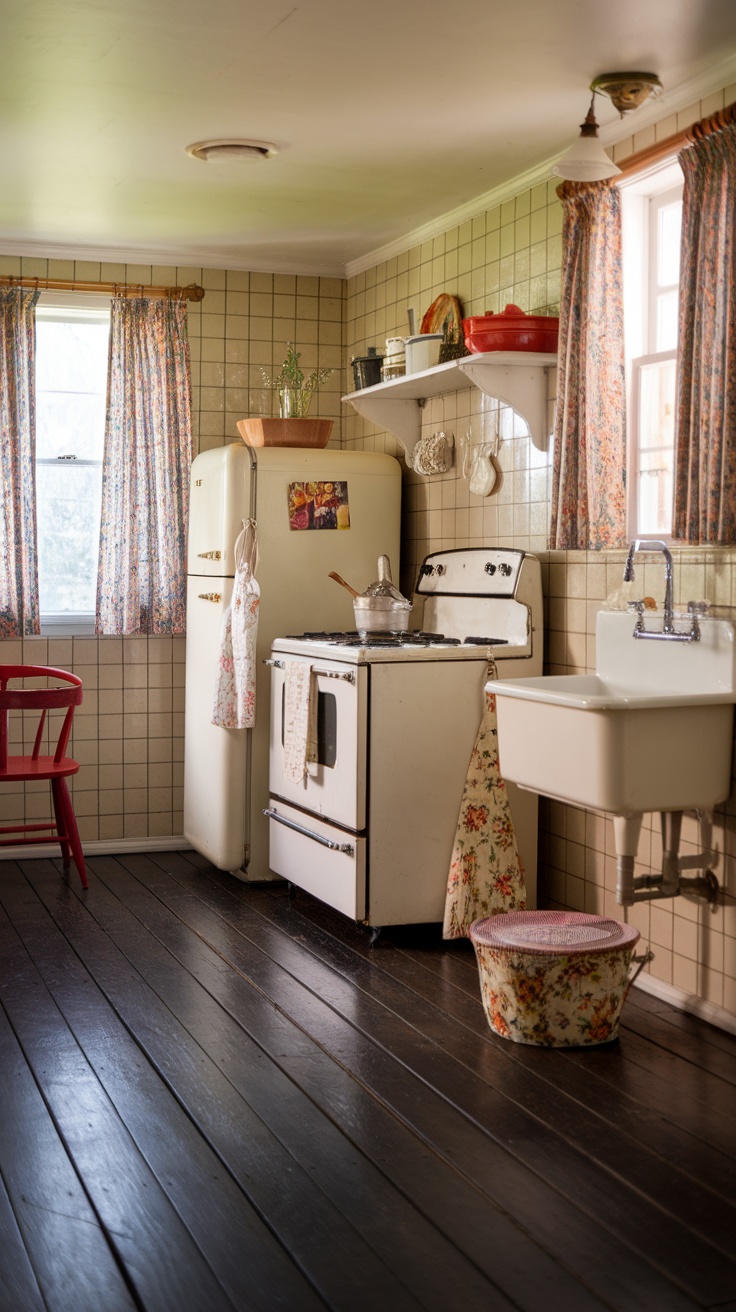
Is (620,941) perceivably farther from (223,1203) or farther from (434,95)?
(434,95)

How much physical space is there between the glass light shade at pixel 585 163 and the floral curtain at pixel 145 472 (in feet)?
8.04

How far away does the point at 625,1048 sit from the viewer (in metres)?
3.06

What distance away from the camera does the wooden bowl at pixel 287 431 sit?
4.82 meters

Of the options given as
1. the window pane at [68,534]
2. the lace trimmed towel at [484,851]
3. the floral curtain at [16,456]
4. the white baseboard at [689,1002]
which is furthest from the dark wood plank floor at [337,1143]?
the window pane at [68,534]

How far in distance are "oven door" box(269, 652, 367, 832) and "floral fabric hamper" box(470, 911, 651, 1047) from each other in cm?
81

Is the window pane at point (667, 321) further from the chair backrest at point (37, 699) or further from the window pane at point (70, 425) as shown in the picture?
the window pane at point (70, 425)

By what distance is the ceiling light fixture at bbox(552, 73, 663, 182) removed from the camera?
3135 mm

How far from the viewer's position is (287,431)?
15.9 ft

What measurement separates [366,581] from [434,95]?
73.6 inches

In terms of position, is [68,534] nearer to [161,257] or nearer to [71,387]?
[71,387]

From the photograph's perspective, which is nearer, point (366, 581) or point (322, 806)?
point (322, 806)

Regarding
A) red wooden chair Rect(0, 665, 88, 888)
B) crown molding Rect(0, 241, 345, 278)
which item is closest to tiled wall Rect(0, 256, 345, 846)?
crown molding Rect(0, 241, 345, 278)

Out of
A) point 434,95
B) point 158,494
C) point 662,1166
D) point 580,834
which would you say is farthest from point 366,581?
point 662,1166

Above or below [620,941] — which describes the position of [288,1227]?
below
